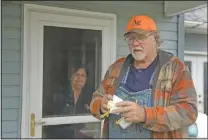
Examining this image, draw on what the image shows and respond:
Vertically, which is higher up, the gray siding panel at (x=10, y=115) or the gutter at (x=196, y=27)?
the gutter at (x=196, y=27)

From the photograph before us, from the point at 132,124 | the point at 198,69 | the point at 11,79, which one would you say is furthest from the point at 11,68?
the point at 198,69

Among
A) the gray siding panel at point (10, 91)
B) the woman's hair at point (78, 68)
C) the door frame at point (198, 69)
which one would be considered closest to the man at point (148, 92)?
the gray siding panel at point (10, 91)

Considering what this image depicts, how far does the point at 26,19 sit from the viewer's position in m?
3.41

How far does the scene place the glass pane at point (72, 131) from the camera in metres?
3.57

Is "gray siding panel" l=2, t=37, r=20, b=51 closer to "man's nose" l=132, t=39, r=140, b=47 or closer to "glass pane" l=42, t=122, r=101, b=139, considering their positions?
"glass pane" l=42, t=122, r=101, b=139

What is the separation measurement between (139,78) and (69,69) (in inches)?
74.4

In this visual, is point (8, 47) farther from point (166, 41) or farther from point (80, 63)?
point (166, 41)

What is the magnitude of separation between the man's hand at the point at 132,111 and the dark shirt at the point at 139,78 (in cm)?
18

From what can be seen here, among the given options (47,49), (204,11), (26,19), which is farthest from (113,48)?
(204,11)

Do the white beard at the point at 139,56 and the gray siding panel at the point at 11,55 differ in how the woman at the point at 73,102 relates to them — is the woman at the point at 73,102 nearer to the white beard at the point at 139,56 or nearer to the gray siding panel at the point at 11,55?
the gray siding panel at the point at 11,55

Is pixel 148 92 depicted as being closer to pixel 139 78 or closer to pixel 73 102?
pixel 139 78

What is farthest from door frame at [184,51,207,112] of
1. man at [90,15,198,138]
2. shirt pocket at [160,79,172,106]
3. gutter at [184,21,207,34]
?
shirt pocket at [160,79,172,106]

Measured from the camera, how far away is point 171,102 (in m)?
1.78

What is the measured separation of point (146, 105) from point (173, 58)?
33 centimetres
